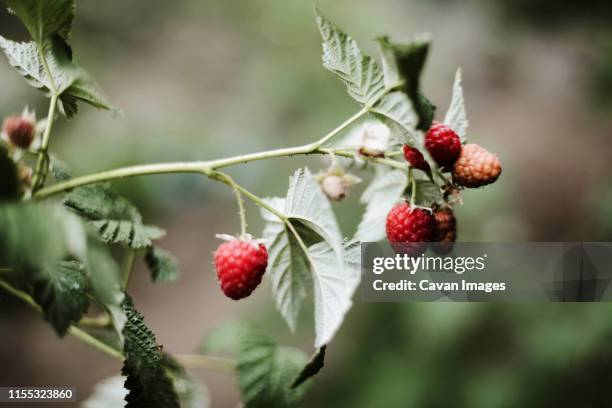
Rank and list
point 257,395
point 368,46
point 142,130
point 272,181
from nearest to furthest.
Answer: point 257,395 < point 272,181 < point 368,46 < point 142,130

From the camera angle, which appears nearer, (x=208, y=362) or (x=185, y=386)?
(x=185, y=386)

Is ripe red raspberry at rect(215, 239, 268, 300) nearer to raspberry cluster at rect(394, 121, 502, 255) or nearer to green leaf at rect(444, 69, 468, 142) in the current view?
raspberry cluster at rect(394, 121, 502, 255)

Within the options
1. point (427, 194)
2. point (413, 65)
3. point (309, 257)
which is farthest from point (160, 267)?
point (413, 65)

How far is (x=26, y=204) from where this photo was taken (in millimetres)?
460

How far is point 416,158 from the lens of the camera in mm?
657

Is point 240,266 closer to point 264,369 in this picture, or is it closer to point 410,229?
point 410,229

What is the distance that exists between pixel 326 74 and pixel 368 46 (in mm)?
322

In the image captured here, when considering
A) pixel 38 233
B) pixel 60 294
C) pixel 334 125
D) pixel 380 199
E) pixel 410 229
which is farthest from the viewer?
pixel 334 125

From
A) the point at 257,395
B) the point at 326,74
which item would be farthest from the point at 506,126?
the point at 257,395

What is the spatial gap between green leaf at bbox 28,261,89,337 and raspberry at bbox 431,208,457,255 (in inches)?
16.5

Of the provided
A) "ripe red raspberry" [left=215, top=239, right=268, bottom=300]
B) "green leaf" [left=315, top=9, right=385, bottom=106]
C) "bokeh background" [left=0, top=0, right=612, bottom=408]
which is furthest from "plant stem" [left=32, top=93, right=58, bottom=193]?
"bokeh background" [left=0, top=0, right=612, bottom=408]

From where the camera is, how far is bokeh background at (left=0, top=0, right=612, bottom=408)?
1.89 metres

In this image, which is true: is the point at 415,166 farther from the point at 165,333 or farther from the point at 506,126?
the point at 506,126

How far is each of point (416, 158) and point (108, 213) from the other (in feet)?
1.26
